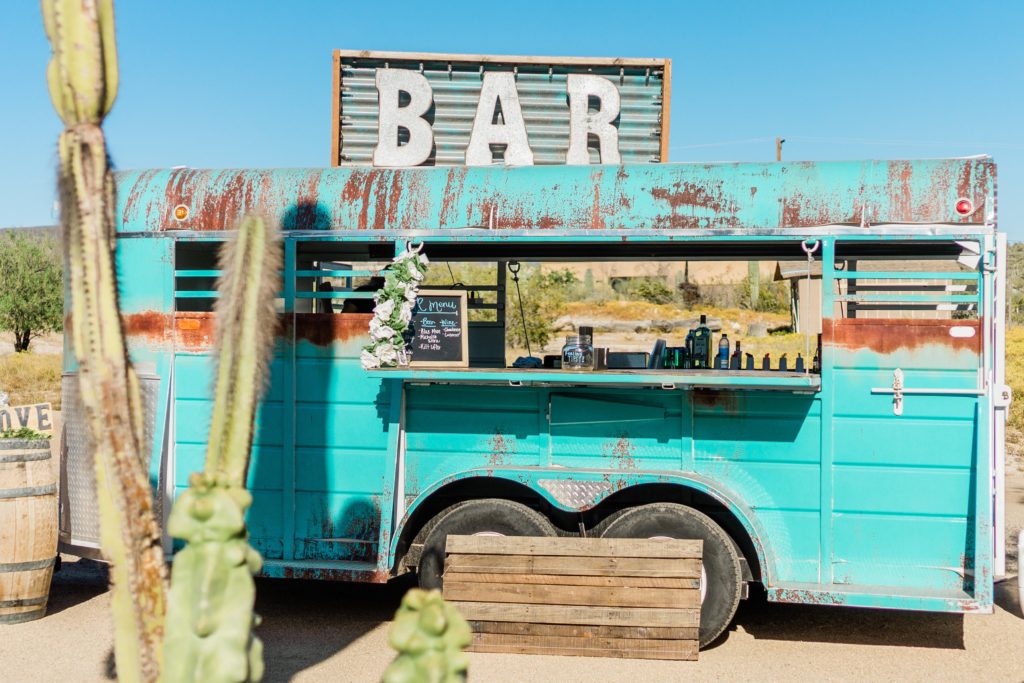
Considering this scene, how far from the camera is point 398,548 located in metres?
6.11

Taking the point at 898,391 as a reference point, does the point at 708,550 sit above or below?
below

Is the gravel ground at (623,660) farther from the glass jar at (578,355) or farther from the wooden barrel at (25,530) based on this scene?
the glass jar at (578,355)

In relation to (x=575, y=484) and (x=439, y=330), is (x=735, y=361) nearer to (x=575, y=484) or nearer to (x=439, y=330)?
(x=575, y=484)

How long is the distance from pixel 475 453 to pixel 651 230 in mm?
1652

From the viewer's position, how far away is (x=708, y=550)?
5.89 m

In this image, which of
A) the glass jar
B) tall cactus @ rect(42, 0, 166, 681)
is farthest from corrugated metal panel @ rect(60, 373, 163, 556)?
tall cactus @ rect(42, 0, 166, 681)

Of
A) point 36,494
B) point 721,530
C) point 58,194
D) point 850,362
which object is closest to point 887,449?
point 850,362

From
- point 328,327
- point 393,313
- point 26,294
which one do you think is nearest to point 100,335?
point 393,313

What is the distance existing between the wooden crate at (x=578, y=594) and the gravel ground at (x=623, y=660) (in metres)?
0.09

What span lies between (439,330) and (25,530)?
288 centimetres

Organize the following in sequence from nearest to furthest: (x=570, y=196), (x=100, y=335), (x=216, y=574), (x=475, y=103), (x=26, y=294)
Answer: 1. (x=216, y=574)
2. (x=100, y=335)
3. (x=570, y=196)
4. (x=475, y=103)
5. (x=26, y=294)

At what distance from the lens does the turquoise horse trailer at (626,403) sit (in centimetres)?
563

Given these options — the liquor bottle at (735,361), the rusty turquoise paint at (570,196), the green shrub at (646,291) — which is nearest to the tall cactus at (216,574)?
the rusty turquoise paint at (570,196)

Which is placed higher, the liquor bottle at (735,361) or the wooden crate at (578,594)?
the liquor bottle at (735,361)
